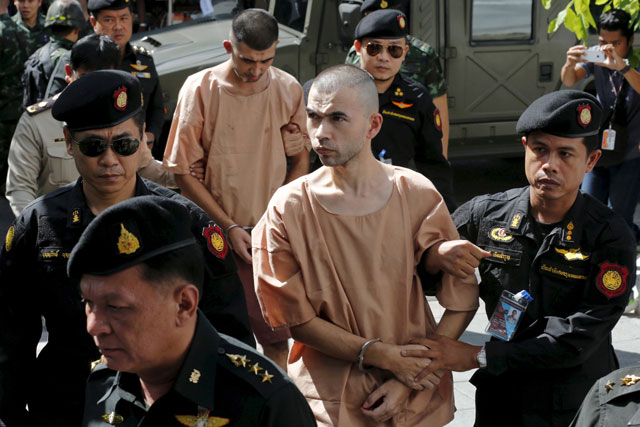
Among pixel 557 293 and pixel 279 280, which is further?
pixel 557 293

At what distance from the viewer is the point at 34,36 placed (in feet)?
28.6

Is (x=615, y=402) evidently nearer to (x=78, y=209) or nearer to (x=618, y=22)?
(x=78, y=209)

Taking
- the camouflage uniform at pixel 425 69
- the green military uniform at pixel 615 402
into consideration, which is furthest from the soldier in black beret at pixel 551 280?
the camouflage uniform at pixel 425 69

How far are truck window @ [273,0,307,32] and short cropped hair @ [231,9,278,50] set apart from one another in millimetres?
4230

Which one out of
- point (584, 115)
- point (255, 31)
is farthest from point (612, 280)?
point (255, 31)

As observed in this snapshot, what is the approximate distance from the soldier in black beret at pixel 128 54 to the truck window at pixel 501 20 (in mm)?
3786

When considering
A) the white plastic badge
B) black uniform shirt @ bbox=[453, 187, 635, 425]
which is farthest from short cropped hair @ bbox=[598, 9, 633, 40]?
black uniform shirt @ bbox=[453, 187, 635, 425]

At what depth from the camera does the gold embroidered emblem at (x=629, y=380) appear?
2316mm

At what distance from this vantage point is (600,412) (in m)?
2.32

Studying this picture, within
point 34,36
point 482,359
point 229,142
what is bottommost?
point 34,36

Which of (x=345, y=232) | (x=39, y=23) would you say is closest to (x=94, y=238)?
(x=345, y=232)

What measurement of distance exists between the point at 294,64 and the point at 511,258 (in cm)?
556

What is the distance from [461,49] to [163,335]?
749cm

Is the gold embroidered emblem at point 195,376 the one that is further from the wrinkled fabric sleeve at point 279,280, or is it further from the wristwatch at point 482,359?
the wristwatch at point 482,359
